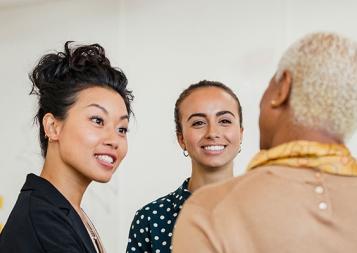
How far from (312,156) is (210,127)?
1.07 meters

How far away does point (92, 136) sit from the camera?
1.60 metres

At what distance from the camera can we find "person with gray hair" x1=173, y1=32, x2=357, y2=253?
1.00 meters

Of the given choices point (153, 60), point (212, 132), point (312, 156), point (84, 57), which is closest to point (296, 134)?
point (312, 156)

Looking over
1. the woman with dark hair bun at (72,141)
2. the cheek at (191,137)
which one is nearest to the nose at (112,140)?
the woman with dark hair bun at (72,141)

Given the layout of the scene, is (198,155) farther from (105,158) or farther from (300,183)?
(300,183)

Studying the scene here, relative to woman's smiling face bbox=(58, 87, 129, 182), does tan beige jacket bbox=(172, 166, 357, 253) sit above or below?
below

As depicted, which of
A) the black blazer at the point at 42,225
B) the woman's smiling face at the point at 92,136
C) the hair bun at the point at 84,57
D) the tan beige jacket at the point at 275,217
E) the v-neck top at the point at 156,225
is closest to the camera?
the tan beige jacket at the point at 275,217

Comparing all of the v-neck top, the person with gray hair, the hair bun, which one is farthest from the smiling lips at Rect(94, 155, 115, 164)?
the person with gray hair

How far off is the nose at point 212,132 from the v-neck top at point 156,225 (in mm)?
211

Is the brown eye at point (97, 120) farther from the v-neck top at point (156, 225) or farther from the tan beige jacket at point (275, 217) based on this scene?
the tan beige jacket at point (275, 217)

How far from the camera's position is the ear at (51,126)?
1630mm

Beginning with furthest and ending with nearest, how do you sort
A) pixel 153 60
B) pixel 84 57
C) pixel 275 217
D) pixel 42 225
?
1. pixel 153 60
2. pixel 84 57
3. pixel 42 225
4. pixel 275 217

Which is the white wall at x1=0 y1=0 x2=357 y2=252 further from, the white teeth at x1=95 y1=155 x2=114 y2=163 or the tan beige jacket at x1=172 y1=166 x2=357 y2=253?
the tan beige jacket at x1=172 y1=166 x2=357 y2=253

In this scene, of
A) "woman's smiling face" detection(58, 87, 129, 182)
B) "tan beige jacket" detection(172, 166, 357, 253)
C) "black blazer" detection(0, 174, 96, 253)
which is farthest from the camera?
"woman's smiling face" detection(58, 87, 129, 182)
